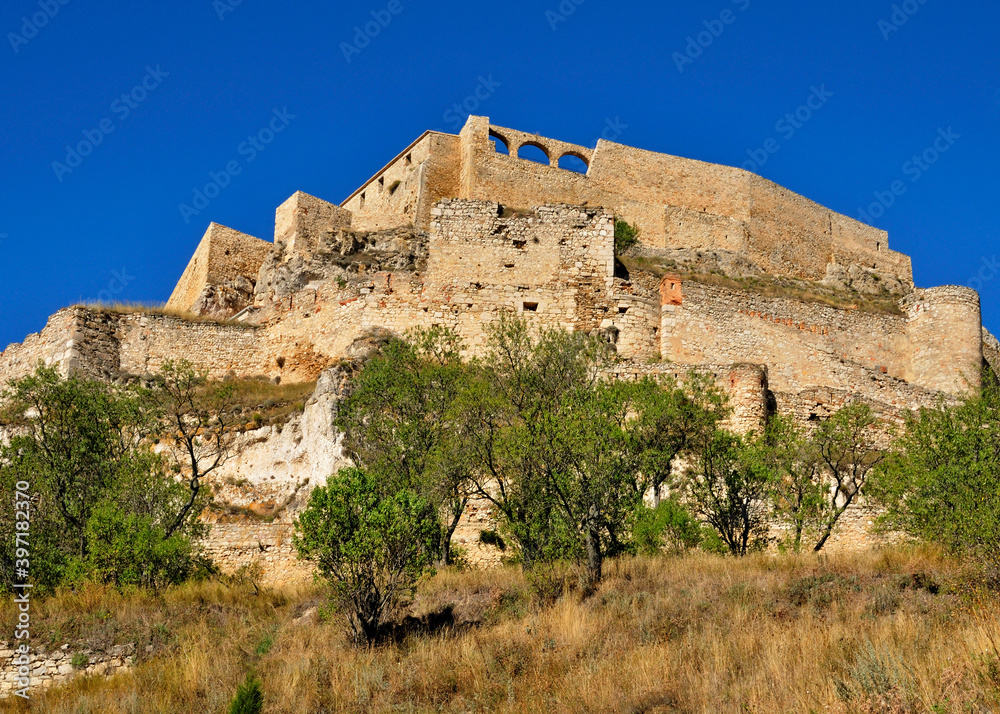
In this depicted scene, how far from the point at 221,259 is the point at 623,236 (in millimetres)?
13694

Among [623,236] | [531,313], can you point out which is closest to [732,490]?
[531,313]

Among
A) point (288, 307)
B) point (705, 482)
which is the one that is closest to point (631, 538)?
point (705, 482)

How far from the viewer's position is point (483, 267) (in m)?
28.4

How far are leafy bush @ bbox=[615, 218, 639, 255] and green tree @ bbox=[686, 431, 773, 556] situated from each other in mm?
14820

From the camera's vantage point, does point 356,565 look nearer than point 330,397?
Yes

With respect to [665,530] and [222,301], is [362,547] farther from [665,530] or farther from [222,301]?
[222,301]

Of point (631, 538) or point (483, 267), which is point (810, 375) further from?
point (631, 538)

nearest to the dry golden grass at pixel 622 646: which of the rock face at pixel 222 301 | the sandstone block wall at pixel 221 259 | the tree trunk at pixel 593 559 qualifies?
the tree trunk at pixel 593 559

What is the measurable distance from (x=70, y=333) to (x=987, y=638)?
78.1ft

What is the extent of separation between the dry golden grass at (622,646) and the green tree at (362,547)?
2.12 feet

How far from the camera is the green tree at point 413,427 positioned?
18.4 metres

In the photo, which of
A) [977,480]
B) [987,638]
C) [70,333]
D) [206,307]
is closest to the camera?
[987,638]

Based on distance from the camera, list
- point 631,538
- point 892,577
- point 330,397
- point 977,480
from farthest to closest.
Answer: point 330,397
point 631,538
point 977,480
point 892,577

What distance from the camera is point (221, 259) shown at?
34812 millimetres
